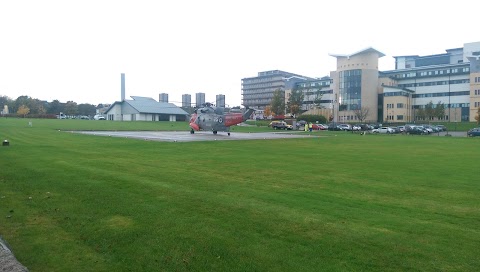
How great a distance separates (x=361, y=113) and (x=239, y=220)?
10226 cm

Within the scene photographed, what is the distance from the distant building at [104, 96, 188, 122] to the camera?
370 ft

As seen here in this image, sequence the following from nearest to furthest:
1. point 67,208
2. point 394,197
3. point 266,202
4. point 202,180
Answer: point 67,208
point 266,202
point 394,197
point 202,180

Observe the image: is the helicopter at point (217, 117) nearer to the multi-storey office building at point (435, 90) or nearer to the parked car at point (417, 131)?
the parked car at point (417, 131)

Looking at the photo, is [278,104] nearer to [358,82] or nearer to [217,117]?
[358,82]

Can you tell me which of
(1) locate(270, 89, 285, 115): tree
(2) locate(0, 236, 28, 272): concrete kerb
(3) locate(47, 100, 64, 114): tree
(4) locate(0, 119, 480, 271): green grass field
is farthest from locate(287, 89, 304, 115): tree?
(2) locate(0, 236, 28, 272): concrete kerb

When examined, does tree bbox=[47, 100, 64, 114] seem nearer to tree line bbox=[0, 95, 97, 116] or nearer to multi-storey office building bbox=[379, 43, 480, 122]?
tree line bbox=[0, 95, 97, 116]

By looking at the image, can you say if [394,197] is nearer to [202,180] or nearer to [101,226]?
[202,180]

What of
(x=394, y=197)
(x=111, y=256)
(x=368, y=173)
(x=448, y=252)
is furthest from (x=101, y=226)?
(x=368, y=173)

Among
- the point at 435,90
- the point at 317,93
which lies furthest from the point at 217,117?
the point at 317,93

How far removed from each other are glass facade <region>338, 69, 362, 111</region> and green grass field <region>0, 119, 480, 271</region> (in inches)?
3917

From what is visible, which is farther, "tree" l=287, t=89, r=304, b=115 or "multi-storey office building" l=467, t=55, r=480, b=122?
"tree" l=287, t=89, r=304, b=115

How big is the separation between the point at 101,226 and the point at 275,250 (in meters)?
3.58

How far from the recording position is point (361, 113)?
105 meters

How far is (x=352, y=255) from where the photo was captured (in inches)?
245
